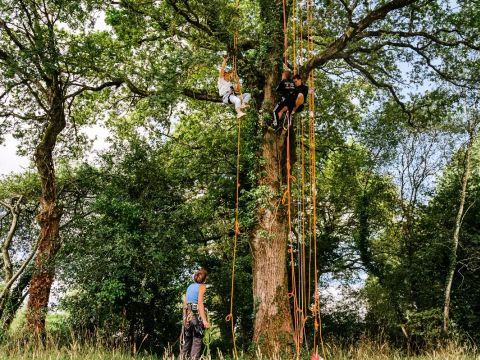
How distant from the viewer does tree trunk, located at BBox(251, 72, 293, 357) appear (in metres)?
8.71

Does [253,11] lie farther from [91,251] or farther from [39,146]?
[91,251]

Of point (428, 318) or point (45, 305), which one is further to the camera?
point (428, 318)

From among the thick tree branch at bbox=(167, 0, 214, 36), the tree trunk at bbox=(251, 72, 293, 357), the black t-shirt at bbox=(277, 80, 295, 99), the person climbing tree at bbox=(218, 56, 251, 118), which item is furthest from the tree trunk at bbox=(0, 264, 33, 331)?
the black t-shirt at bbox=(277, 80, 295, 99)

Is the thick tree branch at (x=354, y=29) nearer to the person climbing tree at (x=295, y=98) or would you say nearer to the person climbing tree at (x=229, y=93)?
the person climbing tree at (x=295, y=98)

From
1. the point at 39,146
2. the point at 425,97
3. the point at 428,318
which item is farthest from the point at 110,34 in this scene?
the point at 428,318

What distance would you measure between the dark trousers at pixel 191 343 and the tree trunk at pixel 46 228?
4.87 meters

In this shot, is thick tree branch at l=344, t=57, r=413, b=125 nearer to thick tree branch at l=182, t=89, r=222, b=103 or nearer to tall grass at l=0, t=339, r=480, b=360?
thick tree branch at l=182, t=89, r=222, b=103

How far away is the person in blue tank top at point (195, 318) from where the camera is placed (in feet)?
22.6

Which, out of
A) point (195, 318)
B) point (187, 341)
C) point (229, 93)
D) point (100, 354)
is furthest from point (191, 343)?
point (229, 93)

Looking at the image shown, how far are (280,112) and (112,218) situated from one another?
508 cm

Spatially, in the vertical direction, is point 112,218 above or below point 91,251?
above

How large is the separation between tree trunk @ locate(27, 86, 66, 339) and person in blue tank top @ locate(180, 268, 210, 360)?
4.93 metres

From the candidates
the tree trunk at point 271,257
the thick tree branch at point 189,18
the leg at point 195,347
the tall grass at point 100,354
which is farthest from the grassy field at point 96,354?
the thick tree branch at point 189,18

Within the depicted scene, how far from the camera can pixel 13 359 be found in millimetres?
5371
